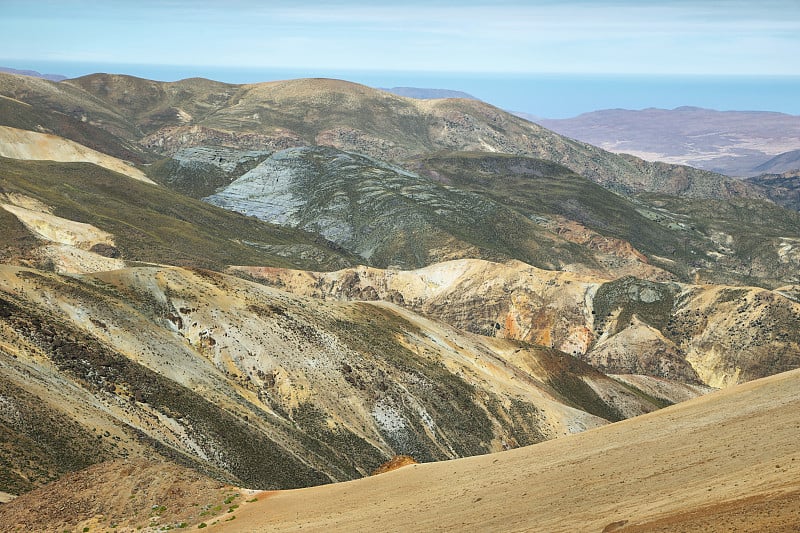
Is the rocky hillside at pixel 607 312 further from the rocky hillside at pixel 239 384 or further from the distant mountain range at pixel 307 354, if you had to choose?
the rocky hillside at pixel 239 384

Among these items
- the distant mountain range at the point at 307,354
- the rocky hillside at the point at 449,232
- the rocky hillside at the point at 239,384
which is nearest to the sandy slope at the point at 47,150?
the distant mountain range at the point at 307,354

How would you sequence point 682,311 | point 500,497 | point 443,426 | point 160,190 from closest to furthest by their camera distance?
1. point 500,497
2. point 443,426
3. point 682,311
4. point 160,190

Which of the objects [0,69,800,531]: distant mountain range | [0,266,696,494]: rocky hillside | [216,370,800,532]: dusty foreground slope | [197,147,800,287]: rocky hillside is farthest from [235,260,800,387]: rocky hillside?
[216,370,800,532]: dusty foreground slope

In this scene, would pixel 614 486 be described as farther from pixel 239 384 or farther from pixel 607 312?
pixel 607 312

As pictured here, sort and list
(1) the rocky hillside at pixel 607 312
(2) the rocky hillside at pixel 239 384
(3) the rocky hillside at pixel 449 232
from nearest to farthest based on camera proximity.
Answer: (2) the rocky hillside at pixel 239 384 → (1) the rocky hillside at pixel 607 312 → (3) the rocky hillside at pixel 449 232

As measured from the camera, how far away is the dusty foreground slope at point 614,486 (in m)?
25.4

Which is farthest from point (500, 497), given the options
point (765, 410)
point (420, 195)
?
point (420, 195)

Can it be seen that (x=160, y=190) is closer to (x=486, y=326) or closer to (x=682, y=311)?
(x=486, y=326)

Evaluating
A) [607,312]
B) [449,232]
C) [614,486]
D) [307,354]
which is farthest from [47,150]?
[614,486]

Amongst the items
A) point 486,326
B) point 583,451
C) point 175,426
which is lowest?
point 486,326

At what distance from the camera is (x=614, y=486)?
102 feet

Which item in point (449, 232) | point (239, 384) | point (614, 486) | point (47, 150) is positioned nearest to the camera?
point (614, 486)

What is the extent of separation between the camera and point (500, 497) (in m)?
33.3

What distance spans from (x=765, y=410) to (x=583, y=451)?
9.27 metres
